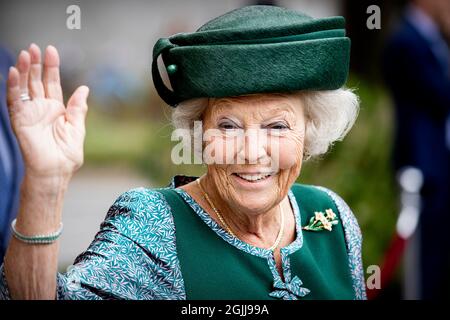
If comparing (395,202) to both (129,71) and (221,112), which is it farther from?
(129,71)

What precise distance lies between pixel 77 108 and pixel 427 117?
14.4ft

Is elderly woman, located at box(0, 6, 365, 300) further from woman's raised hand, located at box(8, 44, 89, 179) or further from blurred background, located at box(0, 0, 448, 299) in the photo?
blurred background, located at box(0, 0, 448, 299)

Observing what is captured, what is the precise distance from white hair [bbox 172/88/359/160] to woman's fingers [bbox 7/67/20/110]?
76cm

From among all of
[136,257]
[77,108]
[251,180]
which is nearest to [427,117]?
[251,180]

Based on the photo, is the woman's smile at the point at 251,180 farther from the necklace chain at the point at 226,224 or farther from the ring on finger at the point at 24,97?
the ring on finger at the point at 24,97

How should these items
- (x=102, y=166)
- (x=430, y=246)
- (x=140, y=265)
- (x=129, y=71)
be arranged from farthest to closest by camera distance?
(x=129, y=71)
(x=102, y=166)
(x=430, y=246)
(x=140, y=265)

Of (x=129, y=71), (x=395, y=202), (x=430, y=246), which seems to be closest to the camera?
(x=430, y=246)

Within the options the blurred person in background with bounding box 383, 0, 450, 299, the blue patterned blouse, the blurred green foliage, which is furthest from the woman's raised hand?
the blurred person in background with bounding box 383, 0, 450, 299

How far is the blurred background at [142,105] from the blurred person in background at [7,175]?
3.05 m

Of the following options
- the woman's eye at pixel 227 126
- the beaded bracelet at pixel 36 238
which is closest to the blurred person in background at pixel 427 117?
the woman's eye at pixel 227 126

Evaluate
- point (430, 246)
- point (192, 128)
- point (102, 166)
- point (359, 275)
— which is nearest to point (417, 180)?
point (430, 246)

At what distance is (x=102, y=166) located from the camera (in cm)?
1109

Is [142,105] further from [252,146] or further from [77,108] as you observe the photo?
[77,108]
